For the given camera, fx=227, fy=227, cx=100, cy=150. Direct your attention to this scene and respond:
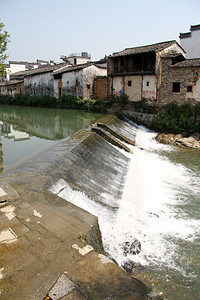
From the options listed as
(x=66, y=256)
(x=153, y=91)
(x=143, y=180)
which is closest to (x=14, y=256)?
(x=66, y=256)

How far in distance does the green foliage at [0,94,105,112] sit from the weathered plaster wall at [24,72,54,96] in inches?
46.7

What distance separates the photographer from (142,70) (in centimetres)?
1636

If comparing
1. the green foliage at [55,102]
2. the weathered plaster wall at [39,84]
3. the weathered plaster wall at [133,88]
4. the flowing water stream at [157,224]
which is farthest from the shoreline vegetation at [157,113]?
the flowing water stream at [157,224]

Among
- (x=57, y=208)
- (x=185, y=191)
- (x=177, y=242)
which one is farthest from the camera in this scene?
(x=185, y=191)

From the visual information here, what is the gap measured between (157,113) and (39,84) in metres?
16.7

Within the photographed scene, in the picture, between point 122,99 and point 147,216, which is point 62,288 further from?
point 122,99

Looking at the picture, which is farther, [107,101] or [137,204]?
[107,101]

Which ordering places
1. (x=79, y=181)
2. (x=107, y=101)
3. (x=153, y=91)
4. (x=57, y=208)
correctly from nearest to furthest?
(x=57, y=208)
(x=79, y=181)
(x=153, y=91)
(x=107, y=101)

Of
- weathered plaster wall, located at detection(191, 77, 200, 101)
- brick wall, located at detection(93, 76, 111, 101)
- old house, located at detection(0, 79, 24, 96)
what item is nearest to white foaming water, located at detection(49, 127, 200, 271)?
weathered plaster wall, located at detection(191, 77, 200, 101)

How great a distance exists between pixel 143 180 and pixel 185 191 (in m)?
1.42

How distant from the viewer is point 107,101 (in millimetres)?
19391

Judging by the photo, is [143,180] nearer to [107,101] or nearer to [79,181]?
[79,181]

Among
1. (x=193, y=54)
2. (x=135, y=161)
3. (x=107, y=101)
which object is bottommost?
(x=135, y=161)

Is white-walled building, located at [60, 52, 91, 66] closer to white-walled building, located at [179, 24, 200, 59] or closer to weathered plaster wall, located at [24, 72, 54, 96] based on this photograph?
weathered plaster wall, located at [24, 72, 54, 96]
